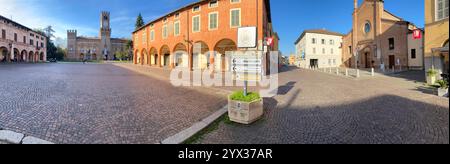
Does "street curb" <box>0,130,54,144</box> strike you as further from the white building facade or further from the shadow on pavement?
the white building facade

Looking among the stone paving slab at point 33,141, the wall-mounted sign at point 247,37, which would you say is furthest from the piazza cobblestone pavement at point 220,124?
the wall-mounted sign at point 247,37

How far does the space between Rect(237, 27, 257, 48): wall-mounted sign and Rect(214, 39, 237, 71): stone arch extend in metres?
18.8

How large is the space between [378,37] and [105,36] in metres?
92.9

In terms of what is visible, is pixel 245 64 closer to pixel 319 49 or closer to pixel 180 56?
pixel 180 56

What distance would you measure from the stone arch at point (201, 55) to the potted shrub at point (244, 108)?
21.0 meters

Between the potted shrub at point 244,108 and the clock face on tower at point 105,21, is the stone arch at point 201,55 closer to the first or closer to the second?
the potted shrub at point 244,108

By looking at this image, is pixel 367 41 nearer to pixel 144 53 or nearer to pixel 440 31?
pixel 440 31

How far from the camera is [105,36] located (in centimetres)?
8744

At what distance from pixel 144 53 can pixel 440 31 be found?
4297 centimetres

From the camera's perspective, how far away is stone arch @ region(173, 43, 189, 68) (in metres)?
29.6

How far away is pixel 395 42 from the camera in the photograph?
30.7m

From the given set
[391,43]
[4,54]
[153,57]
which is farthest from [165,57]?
[4,54]

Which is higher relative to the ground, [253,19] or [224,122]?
[253,19]
